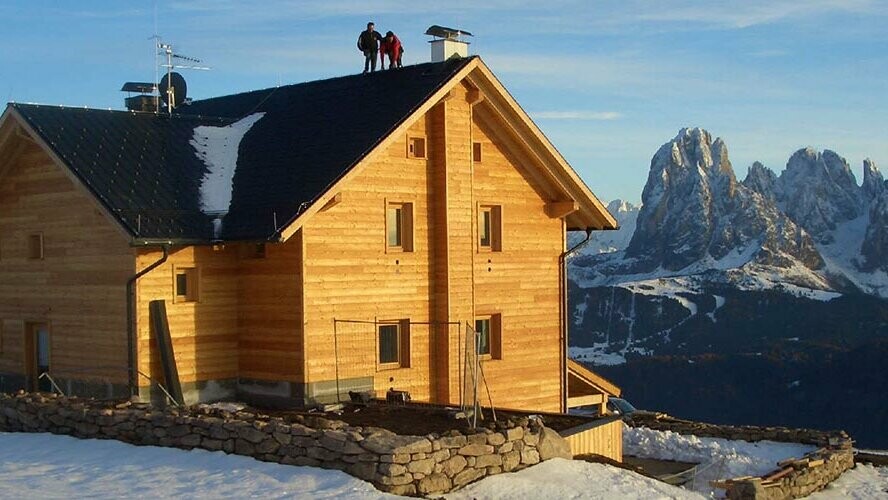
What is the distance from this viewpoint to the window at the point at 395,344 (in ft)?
85.0

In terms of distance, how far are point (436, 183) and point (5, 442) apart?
1104cm

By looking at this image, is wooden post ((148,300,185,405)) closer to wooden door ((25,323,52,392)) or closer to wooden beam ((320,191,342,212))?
wooden beam ((320,191,342,212))

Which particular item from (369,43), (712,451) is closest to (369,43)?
(369,43)

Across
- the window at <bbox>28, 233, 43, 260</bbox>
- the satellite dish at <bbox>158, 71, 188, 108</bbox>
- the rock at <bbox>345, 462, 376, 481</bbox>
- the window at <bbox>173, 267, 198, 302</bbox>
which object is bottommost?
the rock at <bbox>345, 462, 376, 481</bbox>

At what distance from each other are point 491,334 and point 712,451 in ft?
18.9

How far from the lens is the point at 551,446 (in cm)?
1927

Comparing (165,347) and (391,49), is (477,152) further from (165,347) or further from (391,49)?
(165,347)

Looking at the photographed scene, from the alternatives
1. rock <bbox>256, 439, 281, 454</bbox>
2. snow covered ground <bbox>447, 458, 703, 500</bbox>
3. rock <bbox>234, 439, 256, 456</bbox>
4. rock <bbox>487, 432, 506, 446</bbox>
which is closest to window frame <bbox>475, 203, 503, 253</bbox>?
snow covered ground <bbox>447, 458, 703, 500</bbox>

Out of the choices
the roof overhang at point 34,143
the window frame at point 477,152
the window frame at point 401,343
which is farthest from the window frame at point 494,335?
the roof overhang at point 34,143

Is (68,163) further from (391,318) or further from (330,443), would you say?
(330,443)

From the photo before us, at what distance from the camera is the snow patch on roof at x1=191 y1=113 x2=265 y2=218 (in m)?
25.1

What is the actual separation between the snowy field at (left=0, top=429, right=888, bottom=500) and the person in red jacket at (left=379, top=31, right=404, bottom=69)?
41.7 ft

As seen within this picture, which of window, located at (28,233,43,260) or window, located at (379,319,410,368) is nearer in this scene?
window, located at (379,319,410,368)

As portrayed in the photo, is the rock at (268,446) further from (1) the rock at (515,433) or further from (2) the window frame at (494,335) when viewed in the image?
(2) the window frame at (494,335)
